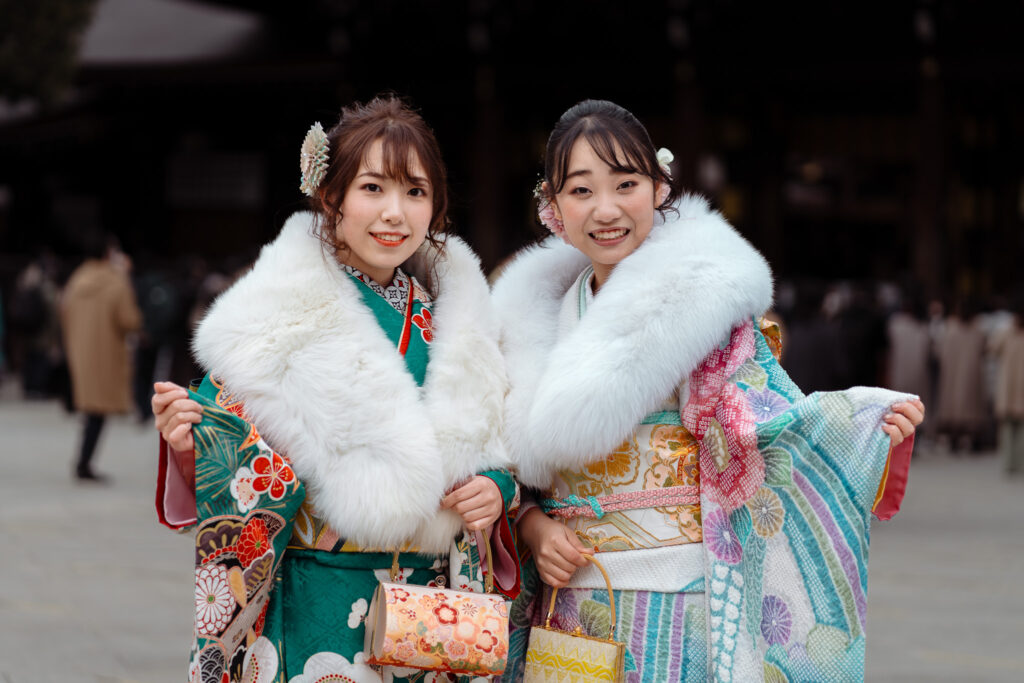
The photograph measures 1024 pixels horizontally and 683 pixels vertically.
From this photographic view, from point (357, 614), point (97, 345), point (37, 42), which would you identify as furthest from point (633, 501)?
point (37, 42)

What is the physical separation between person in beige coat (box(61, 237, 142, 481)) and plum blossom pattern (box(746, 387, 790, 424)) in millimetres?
6879

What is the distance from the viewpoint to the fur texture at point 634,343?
2.22 metres

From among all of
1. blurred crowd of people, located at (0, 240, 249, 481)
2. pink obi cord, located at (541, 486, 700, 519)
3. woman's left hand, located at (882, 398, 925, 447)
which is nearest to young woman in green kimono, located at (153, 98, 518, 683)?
pink obi cord, located at (541, 486, 700, 519)

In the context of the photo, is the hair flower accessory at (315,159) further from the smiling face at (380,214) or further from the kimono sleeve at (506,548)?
the kimono sleeve at (506,548)

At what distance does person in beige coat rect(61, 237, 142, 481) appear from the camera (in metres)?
8.40

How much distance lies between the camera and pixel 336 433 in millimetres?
2174

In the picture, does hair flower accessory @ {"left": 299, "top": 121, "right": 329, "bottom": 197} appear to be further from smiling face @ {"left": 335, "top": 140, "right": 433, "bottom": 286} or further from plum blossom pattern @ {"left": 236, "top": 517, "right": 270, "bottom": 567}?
plum blossom pattern @ {"left": 236, "top": 517, "right": 270, "bottom": 567}

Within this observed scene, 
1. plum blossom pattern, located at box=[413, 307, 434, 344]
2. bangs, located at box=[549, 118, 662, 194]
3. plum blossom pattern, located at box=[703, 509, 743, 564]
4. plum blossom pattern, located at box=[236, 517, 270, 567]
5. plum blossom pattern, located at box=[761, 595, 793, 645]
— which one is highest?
bangs, located at box=[549, 118, 662, 194]

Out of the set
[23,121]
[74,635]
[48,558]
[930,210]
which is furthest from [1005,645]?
[23,121]

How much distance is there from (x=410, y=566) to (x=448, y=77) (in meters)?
13.2

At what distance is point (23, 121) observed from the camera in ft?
53.1

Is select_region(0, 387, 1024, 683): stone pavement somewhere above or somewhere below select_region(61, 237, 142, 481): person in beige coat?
below

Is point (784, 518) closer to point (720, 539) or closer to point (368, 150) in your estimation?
point (720, 539)

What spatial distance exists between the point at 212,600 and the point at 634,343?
2.95ft
